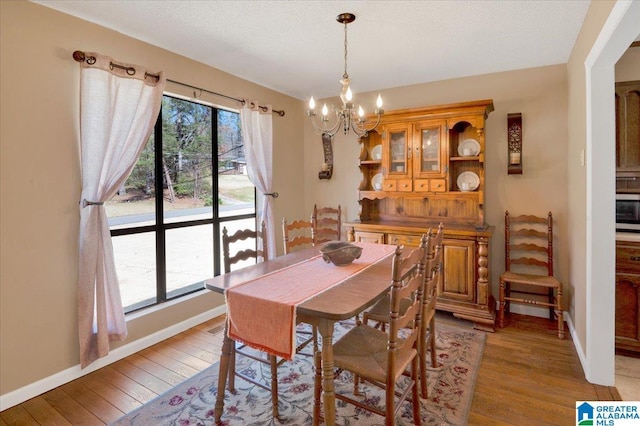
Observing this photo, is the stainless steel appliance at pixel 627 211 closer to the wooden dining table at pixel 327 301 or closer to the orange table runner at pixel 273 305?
the wooden dining table at pixel 327 301

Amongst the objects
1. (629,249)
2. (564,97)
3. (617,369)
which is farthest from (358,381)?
(564,97)

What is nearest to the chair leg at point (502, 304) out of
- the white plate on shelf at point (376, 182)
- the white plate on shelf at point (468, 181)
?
the white plate on shelf at point (468, 181)

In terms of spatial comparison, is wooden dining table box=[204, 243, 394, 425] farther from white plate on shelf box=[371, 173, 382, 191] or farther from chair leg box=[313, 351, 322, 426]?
white plate on shelf box=[371, 173, 382, 191]

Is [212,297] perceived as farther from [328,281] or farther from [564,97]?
[564,97]

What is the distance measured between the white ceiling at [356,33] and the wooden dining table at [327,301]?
5.78 ft

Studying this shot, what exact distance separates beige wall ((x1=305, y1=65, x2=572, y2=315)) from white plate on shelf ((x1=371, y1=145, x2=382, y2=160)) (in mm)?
553

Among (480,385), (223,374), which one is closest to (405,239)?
(480,385)

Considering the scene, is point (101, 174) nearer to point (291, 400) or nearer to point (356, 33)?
point (291, 400)

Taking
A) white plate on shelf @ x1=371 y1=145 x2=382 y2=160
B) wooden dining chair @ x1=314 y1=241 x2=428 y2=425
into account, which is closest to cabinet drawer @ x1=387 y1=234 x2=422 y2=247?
white plate on shelf @ x1=371 y1=145 x2=382 y2=160

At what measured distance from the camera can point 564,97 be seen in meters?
3.38

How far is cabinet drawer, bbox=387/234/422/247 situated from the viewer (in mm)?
3558

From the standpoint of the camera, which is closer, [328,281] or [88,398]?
[328,281]

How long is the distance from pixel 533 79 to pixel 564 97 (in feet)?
1.11

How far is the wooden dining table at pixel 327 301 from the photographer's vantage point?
5.32 feet
